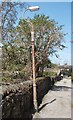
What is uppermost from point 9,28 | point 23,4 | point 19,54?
point 23,4

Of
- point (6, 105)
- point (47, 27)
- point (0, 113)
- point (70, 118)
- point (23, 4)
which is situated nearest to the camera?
point (0, 113)

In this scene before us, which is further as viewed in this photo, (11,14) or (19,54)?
(19,54)

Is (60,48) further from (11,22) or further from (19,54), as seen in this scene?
(11,22)

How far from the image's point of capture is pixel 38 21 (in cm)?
3419

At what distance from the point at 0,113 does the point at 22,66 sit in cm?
2244

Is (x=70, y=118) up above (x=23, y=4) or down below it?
below

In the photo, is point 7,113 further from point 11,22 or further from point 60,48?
point 60,48

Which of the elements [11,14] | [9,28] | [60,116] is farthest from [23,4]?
[60,116]

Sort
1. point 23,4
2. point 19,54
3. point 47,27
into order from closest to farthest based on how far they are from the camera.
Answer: point 23,4 < point 19,54 < point 47,27

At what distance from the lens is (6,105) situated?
7723mm

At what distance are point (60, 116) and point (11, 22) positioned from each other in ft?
36.0

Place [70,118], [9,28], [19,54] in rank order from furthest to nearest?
[19,54]
[9,28]
[70,118]

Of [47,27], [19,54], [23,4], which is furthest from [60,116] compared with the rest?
[47,27]

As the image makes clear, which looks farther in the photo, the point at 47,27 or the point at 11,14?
the point at 47,27
